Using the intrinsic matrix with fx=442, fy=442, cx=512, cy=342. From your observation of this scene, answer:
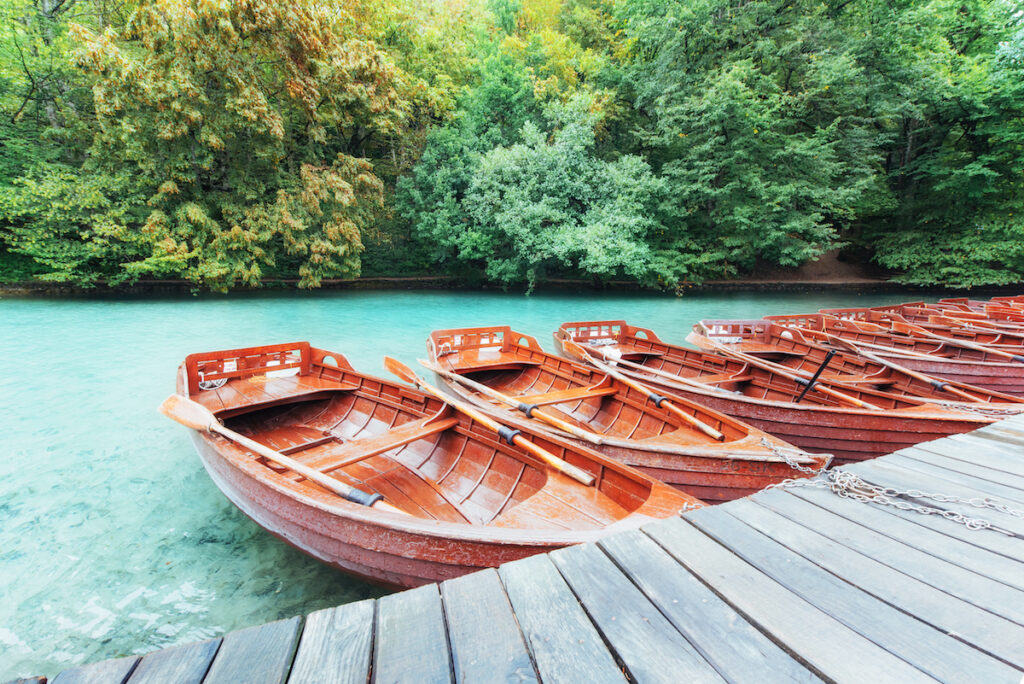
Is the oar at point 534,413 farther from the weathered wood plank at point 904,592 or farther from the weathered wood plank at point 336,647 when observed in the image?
the weathered wood plank at point 336,647

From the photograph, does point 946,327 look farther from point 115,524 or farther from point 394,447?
point 115,524

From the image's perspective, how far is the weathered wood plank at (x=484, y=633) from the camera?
3.63 feet

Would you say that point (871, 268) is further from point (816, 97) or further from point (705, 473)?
point (705, 473)

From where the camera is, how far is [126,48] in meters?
14.7

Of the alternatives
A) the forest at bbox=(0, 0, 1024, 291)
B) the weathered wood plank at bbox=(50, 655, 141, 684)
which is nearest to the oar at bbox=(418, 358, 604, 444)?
the weathered wood plank at bbox=(50, 655, 141, 684)

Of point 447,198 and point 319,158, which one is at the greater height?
point 319,158

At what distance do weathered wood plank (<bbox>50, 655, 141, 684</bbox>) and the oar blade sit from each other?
2726mm

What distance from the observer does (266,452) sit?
3.03m

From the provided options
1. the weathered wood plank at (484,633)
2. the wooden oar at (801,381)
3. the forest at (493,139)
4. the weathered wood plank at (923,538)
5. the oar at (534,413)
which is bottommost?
the oar at (534,413)

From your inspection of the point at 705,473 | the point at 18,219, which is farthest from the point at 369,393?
the point at 18,219

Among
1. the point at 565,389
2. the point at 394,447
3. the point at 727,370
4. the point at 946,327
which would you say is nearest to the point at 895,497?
the point at 394,447

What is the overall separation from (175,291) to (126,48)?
823cm

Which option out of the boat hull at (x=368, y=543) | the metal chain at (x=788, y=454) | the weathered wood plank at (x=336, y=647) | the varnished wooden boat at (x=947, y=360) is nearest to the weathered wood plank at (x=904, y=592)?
the boat hull at (x=368, y=543)

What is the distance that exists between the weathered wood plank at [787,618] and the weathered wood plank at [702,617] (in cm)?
4
